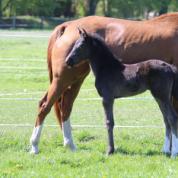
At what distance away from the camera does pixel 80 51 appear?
855 centimetres

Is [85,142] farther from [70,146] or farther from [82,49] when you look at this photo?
[82,49]

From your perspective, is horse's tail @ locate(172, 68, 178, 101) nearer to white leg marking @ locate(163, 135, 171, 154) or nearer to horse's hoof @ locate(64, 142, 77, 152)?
white leg marking @ locate(163, 135, 171, 154)

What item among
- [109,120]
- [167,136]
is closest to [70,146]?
[109,120]

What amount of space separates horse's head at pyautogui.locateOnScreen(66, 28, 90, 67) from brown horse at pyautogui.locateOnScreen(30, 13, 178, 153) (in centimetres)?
39

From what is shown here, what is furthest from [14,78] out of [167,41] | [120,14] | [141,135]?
[120,14]

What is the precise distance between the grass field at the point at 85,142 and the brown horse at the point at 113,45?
442mm

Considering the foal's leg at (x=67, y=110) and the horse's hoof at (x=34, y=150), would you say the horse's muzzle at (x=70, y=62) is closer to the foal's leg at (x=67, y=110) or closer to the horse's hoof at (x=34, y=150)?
the foal's leg at (x=67, y=110)

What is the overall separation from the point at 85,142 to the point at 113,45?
177 cm

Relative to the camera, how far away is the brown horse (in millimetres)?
8898

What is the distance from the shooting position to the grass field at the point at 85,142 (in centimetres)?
723

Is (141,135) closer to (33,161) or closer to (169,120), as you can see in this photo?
(169,120)

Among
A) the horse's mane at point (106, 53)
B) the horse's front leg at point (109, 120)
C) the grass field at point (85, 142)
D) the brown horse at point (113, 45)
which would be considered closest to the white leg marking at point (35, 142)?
the brown horse at point (113, 45)

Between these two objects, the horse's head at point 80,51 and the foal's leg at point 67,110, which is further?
the foal's leg at point 67,110

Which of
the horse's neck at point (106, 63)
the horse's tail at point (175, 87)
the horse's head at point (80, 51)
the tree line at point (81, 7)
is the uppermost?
the horse's head at point (80, 51)
